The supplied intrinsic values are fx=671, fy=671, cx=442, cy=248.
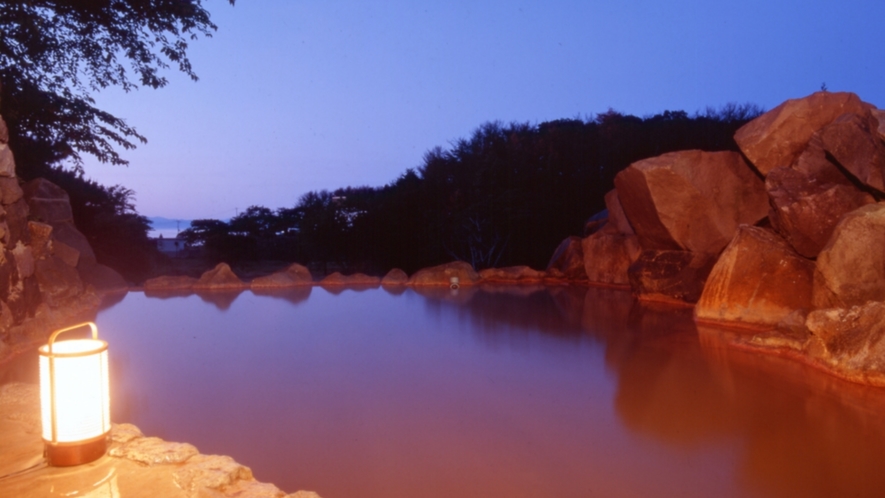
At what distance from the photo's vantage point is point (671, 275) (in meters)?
9.70

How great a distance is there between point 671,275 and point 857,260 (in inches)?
157

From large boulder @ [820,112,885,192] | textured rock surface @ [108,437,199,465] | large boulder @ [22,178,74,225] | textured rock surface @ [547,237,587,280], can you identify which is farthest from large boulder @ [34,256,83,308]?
large boulder @ [820,112,885,192]

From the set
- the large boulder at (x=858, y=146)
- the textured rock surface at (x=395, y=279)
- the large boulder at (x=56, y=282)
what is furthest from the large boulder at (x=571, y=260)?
the large boulder at (x=56, y=282)

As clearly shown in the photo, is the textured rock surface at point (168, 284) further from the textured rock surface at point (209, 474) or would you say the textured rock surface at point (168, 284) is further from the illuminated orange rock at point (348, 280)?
the textured rock surface at point (209, 474)

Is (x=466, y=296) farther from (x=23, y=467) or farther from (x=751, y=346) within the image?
(x=23, y=467)

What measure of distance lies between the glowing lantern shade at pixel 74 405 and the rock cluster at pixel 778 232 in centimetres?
500

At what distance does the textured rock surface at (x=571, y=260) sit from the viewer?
1259cm

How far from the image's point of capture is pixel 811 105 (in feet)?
26.1

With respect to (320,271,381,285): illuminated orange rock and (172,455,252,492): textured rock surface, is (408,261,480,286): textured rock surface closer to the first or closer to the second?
(320,271,381,285): illuminated orange rock

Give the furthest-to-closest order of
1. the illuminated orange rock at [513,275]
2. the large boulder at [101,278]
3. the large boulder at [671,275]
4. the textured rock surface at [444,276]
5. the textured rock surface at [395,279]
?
the illuminated orange rock at [513,275]
the textured rock surface at [395,279]
the textured rock surface at [444,276]
the large boulder at [101,278]
the large boulder at [671,275]

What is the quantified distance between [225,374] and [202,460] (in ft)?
8.39

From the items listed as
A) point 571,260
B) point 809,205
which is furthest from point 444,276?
point 809,205

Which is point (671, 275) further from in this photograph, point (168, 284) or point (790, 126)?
point (168, 284)

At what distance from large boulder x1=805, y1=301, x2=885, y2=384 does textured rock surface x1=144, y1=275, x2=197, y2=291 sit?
31.3ft
